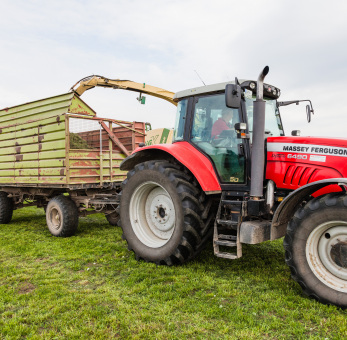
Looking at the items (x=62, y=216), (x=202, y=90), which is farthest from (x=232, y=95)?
(x=62, y=216)

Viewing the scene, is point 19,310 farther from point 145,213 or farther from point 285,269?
point 285,269

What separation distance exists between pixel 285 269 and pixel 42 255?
352 cm

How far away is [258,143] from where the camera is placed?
146 inches

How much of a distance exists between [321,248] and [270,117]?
6.27 ft

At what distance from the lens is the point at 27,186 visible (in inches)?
284

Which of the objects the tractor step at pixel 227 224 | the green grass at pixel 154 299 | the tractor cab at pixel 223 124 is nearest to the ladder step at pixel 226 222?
the tractor step at pixel 227 224

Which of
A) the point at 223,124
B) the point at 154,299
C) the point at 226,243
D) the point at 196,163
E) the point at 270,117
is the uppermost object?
the point at 270,117

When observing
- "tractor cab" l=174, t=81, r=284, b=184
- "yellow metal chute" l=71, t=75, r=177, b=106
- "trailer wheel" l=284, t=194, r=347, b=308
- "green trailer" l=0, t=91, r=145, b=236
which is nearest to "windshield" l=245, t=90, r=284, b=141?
"tractor cab" l=174, t=81, r=284, b=184

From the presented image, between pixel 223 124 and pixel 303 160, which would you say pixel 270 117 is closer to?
pixel 223 124

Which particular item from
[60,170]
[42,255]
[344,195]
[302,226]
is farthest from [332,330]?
[60,170]

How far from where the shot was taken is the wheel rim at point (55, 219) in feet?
21.7

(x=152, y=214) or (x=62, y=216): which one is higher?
(x=152, y=214)

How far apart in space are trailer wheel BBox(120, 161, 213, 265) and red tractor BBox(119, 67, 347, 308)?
0.04ft

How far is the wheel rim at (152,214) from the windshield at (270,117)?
1502mm
